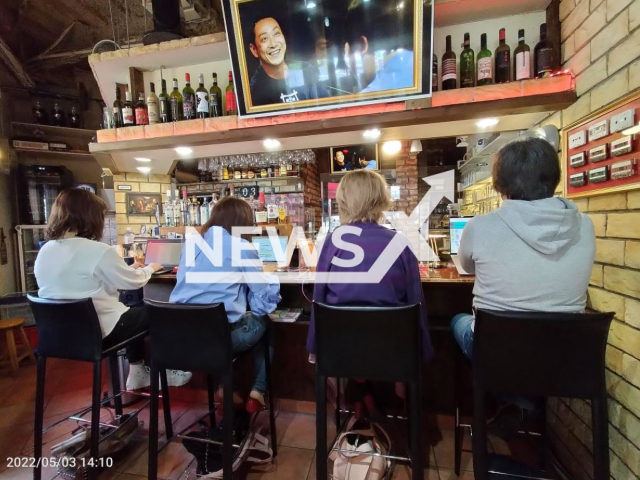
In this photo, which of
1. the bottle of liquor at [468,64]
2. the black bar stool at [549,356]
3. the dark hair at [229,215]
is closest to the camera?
the black bar stool at [549,356]

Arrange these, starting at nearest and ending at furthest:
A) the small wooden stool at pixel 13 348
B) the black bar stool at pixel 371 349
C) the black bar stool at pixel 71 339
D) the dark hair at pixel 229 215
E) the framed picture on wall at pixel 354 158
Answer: the black bar stool at pixel 371 349
the black bar stool at pixel 71 339
the dark hair at pixel 229 215
the small wooden stool at pixel 13 348
the framed picture on wall at pixel 354 158

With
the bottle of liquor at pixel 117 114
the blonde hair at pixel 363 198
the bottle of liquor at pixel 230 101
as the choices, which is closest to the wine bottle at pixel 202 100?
the bottle of liquor at pixel 230 101

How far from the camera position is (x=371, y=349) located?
1.18 metres

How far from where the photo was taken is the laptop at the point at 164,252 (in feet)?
7.65

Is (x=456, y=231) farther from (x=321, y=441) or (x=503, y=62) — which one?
(x=321, y=441)

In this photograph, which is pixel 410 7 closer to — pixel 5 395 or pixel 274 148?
pixel 274 148

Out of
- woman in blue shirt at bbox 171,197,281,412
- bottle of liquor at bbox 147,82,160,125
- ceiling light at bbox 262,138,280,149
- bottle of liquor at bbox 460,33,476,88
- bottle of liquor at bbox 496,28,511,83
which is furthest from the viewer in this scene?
bottle of liquor at bbox 147,82,160,125

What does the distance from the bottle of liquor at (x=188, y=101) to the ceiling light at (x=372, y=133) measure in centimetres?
138

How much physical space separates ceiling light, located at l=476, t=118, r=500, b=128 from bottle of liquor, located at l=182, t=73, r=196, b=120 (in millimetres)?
2100

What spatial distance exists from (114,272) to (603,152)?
2.29 metres

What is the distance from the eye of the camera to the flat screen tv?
1785mm

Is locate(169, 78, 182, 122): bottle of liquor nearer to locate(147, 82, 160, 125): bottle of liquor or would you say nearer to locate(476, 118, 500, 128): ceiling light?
locate(147, 82, 160, 125): bottle of liquor

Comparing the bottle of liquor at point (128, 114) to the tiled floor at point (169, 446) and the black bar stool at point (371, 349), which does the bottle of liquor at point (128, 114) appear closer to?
the tiled floor at point (169, 446)

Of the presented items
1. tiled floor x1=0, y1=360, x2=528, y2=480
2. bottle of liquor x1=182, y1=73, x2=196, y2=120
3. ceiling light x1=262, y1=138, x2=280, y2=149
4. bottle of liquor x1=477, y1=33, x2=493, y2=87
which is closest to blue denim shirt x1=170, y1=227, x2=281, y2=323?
tiled floor x1=0, y1=360, x2=528, y2=480
